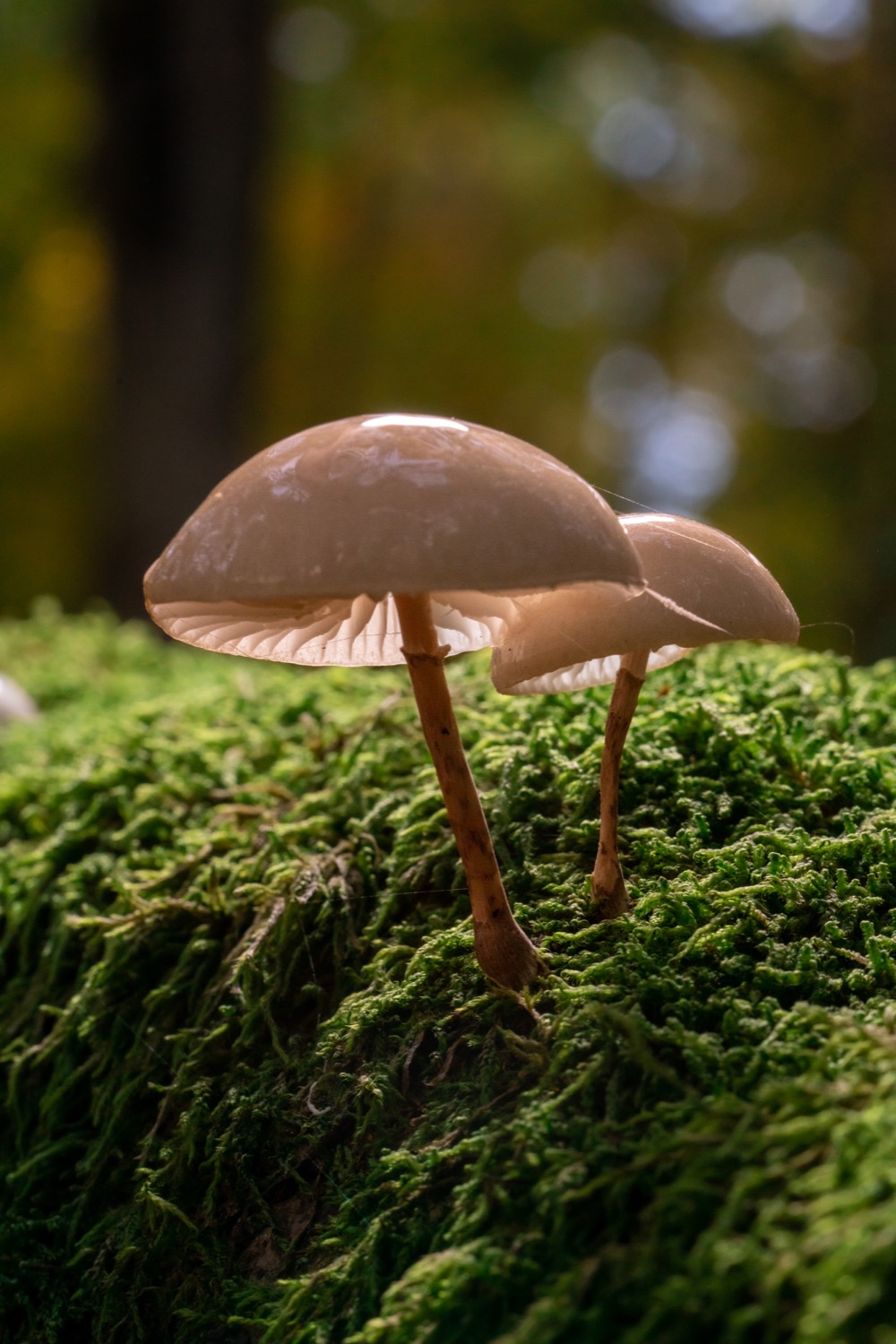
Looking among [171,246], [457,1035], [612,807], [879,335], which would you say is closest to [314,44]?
[171,246]

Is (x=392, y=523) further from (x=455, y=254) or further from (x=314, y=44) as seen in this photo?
(x=455, y=254)

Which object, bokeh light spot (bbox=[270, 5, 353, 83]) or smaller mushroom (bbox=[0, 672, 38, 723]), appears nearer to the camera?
smaller mushroom (bbox=[0, 672, 38, 723])

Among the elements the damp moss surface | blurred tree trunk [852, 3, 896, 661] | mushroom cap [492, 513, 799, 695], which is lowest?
the damp moss surface

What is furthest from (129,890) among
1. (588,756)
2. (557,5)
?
(557,5)

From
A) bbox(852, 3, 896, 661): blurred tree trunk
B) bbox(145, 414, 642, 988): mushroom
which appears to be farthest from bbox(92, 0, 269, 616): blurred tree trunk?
bbox(145, 414, 642, 988): mushroom

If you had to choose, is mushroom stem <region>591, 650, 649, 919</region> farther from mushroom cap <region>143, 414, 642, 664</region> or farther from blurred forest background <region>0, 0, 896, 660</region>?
blurred forest background <region>0, 0, 896, 660</region>

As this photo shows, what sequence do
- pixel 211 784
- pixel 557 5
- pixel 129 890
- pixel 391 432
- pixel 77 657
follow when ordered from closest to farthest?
pixel 391 432 → pixel 129 890 → pixel 211 784 → pixel 77 657 → pixel 557 5

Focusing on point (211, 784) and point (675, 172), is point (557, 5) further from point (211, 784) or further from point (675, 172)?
point (211, 784)
